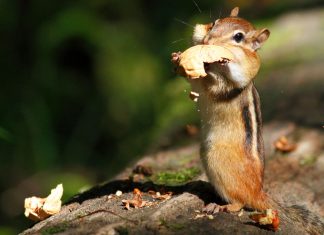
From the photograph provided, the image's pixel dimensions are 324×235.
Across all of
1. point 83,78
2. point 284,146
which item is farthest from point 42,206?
point 83,78

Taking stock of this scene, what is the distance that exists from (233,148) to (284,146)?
132 cm

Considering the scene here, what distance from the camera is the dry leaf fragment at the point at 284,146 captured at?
5.25 meters

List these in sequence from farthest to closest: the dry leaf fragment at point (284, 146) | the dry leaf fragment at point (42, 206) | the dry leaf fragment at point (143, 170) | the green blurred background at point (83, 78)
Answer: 1. the green blurred background at point (83, 78)
2. the dry leaf fragment at point (284, 146)
3. the dry leaf fragment at point (143, 170)
4. the dry leaf fragment at point (42, 206)

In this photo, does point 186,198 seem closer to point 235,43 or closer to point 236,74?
point 236,74

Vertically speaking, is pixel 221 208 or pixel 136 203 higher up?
pixel 136 203

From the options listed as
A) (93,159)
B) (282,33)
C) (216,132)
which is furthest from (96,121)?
(216,132)

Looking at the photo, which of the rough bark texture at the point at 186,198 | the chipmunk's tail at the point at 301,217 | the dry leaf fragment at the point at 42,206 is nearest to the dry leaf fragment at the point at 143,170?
the rough bark texture at the point at 186,198

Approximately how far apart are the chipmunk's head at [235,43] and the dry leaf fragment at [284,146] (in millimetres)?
1127

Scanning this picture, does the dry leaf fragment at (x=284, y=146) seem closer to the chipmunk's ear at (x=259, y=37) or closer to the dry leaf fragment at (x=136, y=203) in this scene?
the chipmunk's ear at (x=259, y=37)

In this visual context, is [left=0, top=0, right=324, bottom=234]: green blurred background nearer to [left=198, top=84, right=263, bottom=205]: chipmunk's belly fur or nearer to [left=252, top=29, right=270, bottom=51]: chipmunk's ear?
[left=252, top=29, right=270, bottom=51]: chipmunk's ear

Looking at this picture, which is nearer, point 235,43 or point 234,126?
point 234,126

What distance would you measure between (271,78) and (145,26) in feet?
11.1

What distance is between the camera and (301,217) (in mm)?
4293

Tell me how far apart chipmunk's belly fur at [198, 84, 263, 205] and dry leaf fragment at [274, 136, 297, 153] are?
3.82ft
